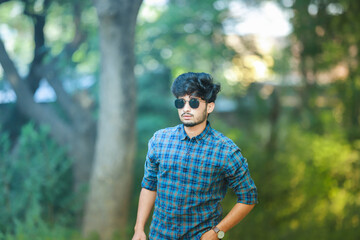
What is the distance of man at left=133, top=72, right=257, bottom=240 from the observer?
130 cm

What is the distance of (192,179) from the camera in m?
1.33

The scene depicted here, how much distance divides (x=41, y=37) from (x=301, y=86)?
15.1ft

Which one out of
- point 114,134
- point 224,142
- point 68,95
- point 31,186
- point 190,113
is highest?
point 68,95

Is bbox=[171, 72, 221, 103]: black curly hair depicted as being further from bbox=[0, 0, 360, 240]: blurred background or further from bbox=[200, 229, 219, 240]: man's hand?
bbox=[0, 0, 360, 240]: blurred background

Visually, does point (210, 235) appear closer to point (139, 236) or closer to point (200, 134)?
point (139, 236)

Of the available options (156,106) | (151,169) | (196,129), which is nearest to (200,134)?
(196,129)

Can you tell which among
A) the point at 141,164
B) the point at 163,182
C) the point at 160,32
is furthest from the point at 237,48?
the point at 163,182

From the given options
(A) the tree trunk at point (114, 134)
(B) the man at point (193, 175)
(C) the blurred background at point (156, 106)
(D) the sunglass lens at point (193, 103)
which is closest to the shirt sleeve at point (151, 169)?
(B) the man at point (193, 175)

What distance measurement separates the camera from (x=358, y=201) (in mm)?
5570

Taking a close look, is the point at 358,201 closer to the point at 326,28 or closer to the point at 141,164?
the point at 326,28

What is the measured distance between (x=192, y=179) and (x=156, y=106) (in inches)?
167

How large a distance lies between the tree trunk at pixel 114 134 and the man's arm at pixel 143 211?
82.8 inches

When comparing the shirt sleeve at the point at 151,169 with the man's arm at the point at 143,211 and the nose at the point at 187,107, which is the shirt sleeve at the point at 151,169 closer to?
the man's arm at the point at 143,211

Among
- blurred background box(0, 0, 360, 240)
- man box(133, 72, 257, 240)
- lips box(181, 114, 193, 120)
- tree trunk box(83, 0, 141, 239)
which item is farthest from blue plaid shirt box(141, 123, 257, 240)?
tree trunk box(83, 0, 141, 239)
